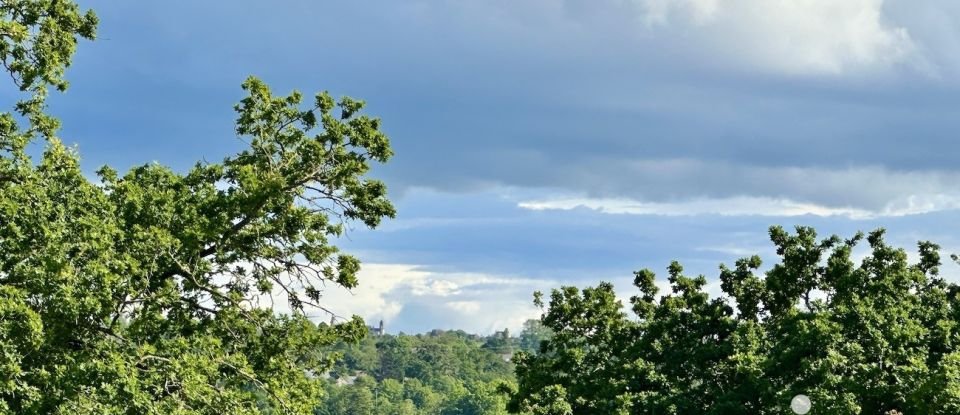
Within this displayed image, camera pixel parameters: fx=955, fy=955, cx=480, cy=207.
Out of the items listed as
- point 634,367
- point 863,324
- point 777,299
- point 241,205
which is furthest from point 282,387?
point 777,299

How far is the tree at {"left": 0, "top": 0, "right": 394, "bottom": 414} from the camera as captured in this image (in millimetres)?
20141

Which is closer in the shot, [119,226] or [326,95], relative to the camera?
[119,226]

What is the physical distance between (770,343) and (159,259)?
20.5 m

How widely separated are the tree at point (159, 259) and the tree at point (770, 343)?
41.1 ft

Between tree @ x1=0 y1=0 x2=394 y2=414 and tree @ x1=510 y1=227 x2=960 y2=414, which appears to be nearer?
tree @ x1=0 y1=0 x2=394 y2=414

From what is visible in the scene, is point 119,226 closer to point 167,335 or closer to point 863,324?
point 167,335

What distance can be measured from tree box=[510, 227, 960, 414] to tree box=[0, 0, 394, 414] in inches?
493

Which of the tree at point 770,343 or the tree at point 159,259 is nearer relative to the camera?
the tree at point 159,259

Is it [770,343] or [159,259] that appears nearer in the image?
[159,259]

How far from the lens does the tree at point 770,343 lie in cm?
2809

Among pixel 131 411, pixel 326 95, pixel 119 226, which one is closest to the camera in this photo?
pixel 131 411

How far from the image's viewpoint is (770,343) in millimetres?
32844

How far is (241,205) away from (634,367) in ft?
54.4

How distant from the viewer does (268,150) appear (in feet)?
89.3
